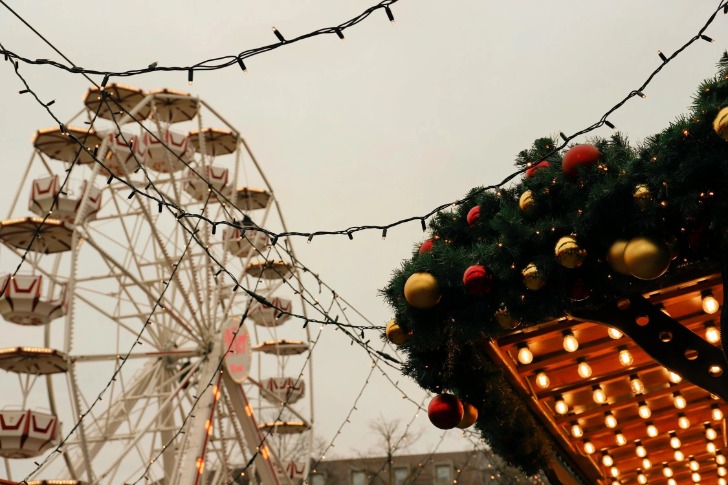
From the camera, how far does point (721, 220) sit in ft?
11.1

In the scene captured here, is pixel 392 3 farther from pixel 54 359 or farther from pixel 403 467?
pixel 403 467

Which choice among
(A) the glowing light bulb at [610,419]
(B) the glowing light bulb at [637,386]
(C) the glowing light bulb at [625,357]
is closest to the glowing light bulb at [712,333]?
(C) the glowing light bulb at [625,357]

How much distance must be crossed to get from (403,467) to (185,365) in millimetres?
21406

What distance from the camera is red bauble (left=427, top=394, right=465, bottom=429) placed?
4664 millimetres

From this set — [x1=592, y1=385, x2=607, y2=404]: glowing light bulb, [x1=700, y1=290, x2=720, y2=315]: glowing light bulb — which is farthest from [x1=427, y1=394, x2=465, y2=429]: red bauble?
[x1=700, y1=290, x2=720, y2=315]: glowing light bulb

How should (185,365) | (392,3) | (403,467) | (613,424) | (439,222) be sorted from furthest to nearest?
(403,467)
(185,365)
(613,424)
(439,222)
(392,3)

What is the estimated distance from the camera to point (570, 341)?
4.54m

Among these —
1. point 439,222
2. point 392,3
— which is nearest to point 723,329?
point 439,222

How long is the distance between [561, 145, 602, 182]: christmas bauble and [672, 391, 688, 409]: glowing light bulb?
2.54 metres

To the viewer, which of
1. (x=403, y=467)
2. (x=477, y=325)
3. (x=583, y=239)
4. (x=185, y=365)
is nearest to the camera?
(x=583, y=239)

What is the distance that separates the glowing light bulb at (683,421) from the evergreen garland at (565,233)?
→ 2025mm

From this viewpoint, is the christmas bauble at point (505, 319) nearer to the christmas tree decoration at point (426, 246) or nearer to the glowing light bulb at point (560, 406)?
the christmas tree decoration at point (426, 246)

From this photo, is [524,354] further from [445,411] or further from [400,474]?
[400,474]

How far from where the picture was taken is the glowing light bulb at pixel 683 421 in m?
6.10
